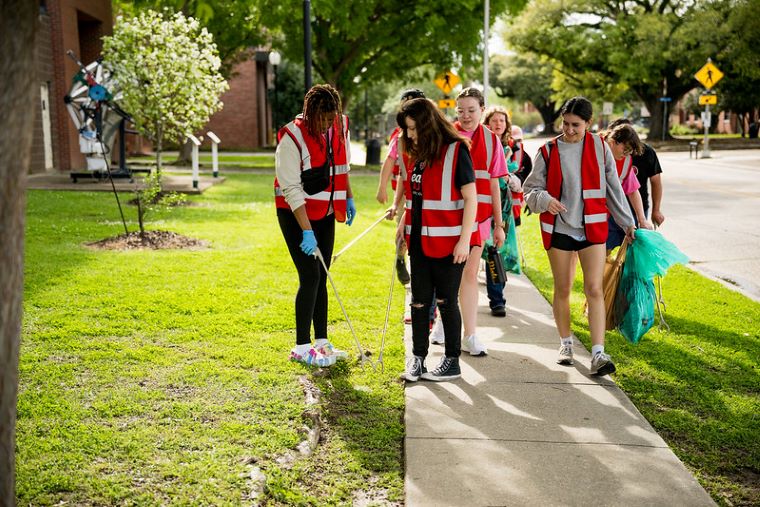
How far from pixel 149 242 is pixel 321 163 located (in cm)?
605

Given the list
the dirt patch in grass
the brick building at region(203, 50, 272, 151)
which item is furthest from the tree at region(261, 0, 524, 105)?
the dirt patch in grass

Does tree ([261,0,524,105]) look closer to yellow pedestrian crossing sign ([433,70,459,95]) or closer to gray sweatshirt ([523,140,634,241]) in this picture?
yellow pedestrian crossing sign ([433,70,459,95])

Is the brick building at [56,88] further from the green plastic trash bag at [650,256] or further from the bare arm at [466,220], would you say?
the green plastic trash bag at [650,256]

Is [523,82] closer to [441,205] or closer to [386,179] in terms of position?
[386,179]

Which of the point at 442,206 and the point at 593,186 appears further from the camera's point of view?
the point at 593,186

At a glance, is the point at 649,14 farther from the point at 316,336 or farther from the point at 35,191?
the point at 316,336

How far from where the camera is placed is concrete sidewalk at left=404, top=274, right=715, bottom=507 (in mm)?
3688

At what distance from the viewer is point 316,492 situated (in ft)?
12.3

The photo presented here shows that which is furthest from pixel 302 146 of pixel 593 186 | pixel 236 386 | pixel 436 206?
pixel 593 186

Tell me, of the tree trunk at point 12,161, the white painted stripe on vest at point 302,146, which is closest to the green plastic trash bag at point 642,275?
the white painted stripe on vest at point 302,146

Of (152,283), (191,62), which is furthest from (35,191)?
(152,283)

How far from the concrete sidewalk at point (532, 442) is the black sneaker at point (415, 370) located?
6 centimetres

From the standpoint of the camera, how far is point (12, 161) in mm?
2498

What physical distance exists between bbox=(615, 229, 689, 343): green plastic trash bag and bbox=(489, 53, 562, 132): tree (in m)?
78.5
